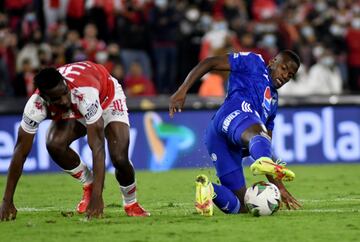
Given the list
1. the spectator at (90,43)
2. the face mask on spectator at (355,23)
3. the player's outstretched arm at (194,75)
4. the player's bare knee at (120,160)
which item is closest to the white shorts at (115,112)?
the player's bare knee at (120,160)

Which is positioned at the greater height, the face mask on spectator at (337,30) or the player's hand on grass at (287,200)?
the player's hand on grass at (287,200)

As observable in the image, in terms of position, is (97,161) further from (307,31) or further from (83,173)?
(307,31)

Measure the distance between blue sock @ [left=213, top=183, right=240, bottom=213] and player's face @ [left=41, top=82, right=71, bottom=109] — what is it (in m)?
1.88

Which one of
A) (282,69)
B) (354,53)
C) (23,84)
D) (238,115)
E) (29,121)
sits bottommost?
(354,53)

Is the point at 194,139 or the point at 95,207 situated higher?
the point at 95,207

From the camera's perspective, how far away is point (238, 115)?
425 inches

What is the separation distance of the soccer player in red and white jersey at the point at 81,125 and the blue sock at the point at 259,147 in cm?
149

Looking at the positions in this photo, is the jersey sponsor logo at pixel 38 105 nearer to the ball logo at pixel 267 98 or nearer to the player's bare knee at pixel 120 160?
the player's bare knee at pixel 120 160

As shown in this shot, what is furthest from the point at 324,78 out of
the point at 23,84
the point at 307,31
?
the point at 23,84

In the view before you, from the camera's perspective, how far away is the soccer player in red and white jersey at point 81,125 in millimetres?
10039

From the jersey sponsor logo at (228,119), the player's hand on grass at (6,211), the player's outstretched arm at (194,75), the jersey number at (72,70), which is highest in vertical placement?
the jersey number at (72,70)

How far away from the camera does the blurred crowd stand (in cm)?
2097

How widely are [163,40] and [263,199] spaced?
12230 millimetres

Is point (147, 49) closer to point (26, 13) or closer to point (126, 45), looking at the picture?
point (126, 45)
